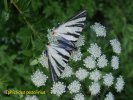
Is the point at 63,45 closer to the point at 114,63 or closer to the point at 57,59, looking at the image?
the point at 57,59

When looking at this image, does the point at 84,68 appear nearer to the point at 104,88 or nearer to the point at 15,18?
the point at 104,88

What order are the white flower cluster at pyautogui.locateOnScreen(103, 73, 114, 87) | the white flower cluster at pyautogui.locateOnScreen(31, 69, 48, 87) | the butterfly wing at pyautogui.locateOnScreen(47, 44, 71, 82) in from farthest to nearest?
the white flower cluster at pyautogui.locateOnScreen(103, 73, 114, 87), the white flower cluster at pyautogui.locateOnScreen(31, 69, 48, 87), the butterfly wing at pyautogui.locateOnScreen(47, 44, 71, 82)

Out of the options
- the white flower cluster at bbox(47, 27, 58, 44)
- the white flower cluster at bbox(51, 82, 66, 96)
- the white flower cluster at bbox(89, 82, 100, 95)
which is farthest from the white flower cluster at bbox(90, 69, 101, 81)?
the white flower cluster at bbox(47, 27, 58, 44)

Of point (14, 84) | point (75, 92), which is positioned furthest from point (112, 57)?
point (14, 84)

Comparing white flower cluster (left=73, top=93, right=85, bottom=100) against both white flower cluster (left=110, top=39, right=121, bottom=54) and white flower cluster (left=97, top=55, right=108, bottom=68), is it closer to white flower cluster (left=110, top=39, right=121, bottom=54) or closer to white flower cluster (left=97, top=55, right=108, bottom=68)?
white flower cluster (left=97, top=55, right=108, bottom=68)

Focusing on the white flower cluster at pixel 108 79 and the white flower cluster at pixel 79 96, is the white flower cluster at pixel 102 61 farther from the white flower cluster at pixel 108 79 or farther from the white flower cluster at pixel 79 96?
the white flower cluster at pixel 79 96

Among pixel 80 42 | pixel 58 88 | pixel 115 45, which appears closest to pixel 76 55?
pixel 80 42

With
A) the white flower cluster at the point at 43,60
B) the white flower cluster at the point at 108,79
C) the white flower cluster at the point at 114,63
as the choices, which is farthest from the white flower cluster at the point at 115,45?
the white flower cluster at the point at 43,60
